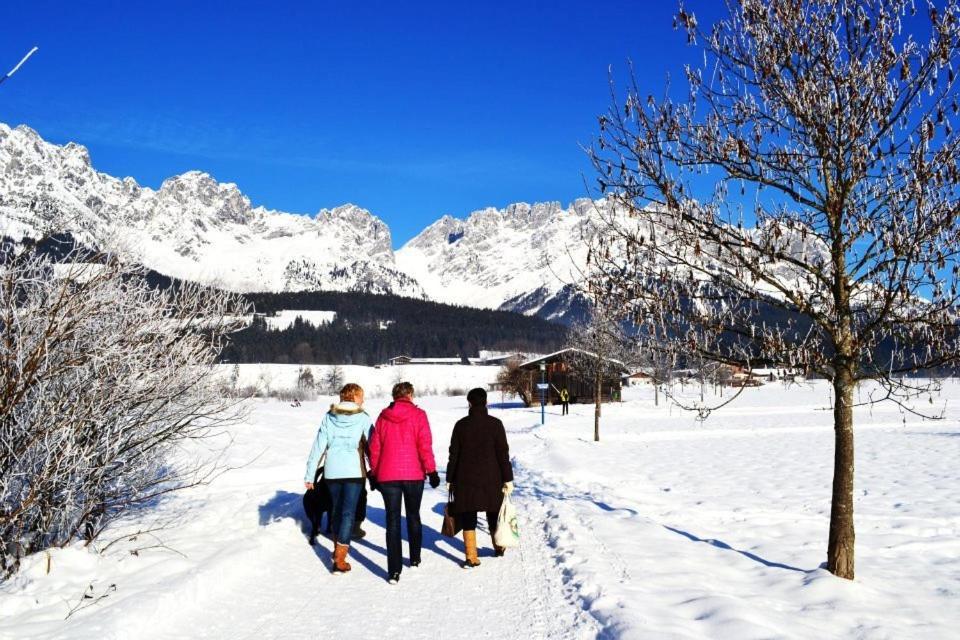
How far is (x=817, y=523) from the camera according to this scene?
32.6ft

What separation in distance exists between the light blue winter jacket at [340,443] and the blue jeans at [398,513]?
20.6 inches

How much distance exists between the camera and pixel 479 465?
753 cm

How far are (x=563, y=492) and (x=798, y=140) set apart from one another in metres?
8.43

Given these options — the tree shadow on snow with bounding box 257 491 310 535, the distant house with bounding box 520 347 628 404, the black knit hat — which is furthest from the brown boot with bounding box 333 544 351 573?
the distant house with bounding box 520 347 628 404

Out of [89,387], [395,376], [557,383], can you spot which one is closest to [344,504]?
[89,387]

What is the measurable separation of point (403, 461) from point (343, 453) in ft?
2.54

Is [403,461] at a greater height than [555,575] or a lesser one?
greater

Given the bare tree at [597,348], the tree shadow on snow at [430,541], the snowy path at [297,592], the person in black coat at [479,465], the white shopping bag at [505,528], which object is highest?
the bare tree at [597,348]

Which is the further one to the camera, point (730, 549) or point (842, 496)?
point (730, 549)

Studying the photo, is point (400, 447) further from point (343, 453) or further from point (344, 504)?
point (344, 504)

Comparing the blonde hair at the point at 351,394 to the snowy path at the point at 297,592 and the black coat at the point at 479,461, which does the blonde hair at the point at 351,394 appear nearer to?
the black coat at the point at 479,461

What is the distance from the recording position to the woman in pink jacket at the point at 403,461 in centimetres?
696

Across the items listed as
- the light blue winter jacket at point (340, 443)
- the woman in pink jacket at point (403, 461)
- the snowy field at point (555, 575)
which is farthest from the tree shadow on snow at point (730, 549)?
the light blue winter jacket at point (340, 443)

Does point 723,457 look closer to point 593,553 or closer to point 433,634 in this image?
point 593,553
